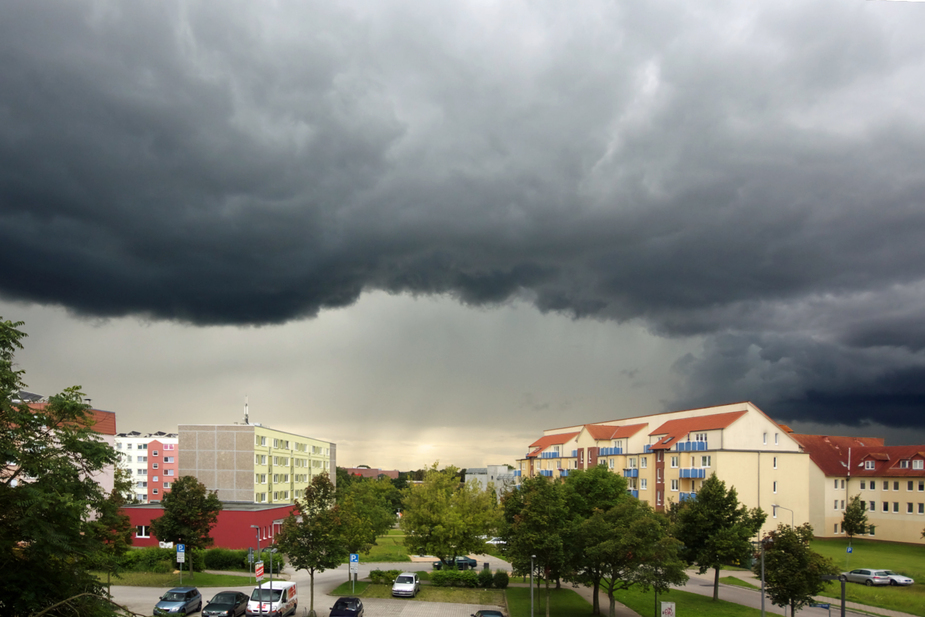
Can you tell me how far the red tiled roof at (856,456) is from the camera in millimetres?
78438

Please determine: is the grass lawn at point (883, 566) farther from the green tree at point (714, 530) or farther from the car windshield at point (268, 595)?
the car windshield at point (268, 595)

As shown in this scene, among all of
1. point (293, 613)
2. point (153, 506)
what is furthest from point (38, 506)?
point (153, 506)

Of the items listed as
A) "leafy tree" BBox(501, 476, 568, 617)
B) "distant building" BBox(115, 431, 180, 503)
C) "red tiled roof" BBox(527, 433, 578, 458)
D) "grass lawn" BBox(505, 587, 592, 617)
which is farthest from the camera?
"distant building" BBox(115, 431, 180, 503)

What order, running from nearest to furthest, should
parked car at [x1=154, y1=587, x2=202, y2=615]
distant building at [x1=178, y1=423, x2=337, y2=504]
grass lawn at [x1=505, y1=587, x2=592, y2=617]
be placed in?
parked car at [x1=154, y1=587, x2=202, y2=615], grass lawn at [x1=505, y1=587, x2=592, y2=617], distant building at [x1=178, y1=423, x2=337, y2=504]

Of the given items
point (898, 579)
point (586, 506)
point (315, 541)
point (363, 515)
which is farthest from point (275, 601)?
point (898, 579)

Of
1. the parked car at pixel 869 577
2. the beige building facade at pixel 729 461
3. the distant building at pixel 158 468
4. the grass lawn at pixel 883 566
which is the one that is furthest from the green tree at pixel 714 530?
the distant building at pixel 158 468

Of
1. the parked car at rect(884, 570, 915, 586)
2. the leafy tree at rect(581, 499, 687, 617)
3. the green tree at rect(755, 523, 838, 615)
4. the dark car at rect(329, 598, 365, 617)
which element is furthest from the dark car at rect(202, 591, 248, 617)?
the parked car at rect(884, 570, 915, 586)

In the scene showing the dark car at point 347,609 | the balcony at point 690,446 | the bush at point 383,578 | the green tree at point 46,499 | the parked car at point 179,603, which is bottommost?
the bush at point 383,578

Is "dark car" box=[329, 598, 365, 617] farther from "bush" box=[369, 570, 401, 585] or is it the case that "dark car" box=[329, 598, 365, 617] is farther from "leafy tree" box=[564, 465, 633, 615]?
"bush" box=[369, 570, 401, 585]

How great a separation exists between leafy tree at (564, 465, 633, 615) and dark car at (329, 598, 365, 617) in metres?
11.7

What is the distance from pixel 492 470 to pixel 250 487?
10199cm

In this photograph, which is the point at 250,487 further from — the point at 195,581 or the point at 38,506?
the point at 38,506

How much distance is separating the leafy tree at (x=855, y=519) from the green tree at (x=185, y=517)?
6816cm

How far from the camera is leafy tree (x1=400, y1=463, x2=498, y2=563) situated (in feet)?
170
